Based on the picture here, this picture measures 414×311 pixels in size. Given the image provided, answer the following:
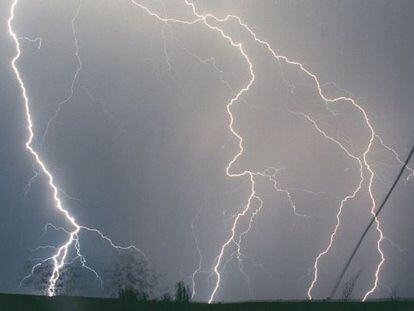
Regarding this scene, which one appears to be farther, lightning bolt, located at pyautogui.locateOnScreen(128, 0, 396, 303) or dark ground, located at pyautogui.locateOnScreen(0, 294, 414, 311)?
lightning bolt, located at pyautogui.locateOnScreen(128, 0, 396, 303)

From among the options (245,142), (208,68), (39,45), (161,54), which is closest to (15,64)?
(39,45)

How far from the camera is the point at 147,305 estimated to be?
15.5ft

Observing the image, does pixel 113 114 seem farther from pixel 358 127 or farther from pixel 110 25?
Result: pixel 358 127

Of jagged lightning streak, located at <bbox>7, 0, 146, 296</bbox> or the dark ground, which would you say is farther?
jagged lightning streak, located at <bbox>7, 0, 146, 296</bbox>

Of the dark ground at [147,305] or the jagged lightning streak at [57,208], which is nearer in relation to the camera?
the dark ground at [147,305]

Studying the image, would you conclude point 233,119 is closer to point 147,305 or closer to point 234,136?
point 234,136

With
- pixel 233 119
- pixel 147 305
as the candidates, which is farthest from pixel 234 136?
pixel 147 305

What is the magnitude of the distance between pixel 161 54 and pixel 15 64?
10.1 ft

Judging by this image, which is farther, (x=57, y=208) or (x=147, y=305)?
(x=57, y=208)

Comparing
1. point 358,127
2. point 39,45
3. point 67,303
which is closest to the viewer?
point 67,303

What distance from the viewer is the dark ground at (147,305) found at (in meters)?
4.50

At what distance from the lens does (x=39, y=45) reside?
32.7 ft

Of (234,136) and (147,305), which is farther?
(234,136)

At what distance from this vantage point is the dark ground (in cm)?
450
